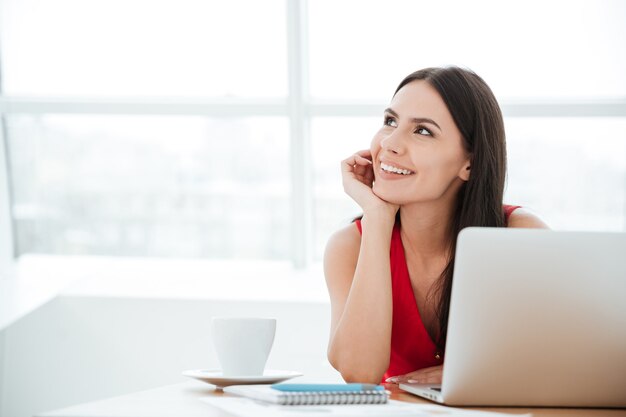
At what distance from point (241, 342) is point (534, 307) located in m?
0.50

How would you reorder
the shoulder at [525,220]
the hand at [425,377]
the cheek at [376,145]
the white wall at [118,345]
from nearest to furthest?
the hand at [425,377]
the shoulder at [525,220]
the cheek at [376,145]
the white wall at [118,345]

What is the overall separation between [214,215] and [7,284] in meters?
1.08

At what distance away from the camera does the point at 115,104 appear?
387 cm

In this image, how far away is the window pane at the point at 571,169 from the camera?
11.8 ft

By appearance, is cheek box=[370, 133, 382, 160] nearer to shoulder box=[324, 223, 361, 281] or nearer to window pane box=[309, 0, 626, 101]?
shoulder box=[324, 223, 361, 281]

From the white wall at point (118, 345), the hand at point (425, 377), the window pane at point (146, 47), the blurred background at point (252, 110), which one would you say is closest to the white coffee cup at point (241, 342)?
the hand at point (425, 377)

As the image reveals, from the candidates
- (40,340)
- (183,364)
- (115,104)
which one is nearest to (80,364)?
(40,340)

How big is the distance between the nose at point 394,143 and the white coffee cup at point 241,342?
2.43 feet

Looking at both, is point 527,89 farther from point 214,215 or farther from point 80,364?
point 80,364

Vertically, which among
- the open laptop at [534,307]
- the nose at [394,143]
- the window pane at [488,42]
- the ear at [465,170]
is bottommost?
the open laptop at [534,307]

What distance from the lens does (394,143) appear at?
197 centimetres

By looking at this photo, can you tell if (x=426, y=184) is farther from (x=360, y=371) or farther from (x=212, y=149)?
(x=212, y=149)

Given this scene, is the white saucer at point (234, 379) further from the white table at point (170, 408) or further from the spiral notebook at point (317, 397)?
the spiral notebook at point (317, 397)

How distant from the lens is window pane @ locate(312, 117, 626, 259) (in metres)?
3.60
